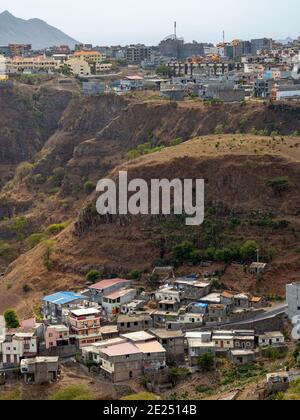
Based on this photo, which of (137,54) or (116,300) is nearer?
(116,300)

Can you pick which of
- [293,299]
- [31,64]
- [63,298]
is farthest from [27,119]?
[293,299]

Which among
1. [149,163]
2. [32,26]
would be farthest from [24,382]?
[32,26]

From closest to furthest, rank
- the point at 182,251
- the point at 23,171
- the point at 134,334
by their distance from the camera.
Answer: the point at 134,334
the point at 182,251
the point at 23,171

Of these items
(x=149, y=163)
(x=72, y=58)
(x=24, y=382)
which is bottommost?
(x=24, y=382)

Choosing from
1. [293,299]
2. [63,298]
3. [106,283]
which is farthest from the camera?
[106,283]

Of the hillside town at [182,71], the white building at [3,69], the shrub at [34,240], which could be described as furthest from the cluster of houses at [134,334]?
the white building at [3,69]

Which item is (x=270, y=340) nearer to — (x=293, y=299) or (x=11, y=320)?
(x=293, y=299)

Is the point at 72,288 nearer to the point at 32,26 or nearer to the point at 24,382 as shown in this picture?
the point at 24,382
